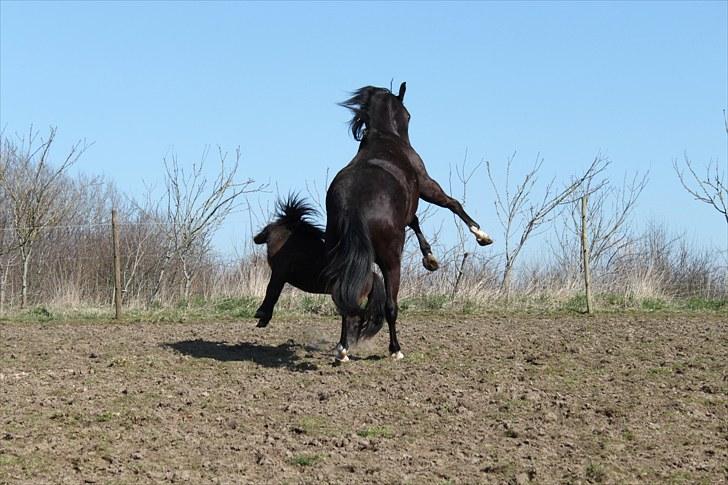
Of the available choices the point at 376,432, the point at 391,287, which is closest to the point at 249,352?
the point at 391,287

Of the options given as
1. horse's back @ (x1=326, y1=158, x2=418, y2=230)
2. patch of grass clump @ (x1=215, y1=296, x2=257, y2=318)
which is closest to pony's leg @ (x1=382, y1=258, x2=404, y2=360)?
horse's back @ (x1=326, y1=158, x2=418, y2=230)

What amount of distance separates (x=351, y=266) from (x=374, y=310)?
746 mm

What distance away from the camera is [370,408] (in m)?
8.41

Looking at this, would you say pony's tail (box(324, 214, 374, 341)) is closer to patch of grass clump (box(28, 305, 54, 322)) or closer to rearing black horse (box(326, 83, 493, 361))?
rearing black horse (box(326, 83, 493, 361))

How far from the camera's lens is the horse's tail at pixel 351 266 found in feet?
31.6

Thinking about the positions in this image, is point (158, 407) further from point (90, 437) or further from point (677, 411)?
point (677, 411)

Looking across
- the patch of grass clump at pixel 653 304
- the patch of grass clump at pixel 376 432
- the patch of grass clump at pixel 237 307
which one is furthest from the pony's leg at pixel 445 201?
the patch of grass clump at pixel 653 304

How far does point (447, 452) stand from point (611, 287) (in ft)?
38.4

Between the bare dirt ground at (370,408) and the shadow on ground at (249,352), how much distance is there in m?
0.03

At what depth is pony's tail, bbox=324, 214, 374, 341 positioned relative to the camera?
9.62m

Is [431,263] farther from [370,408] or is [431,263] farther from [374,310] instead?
[370,408]

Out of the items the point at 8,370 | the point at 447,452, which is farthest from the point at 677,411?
the point at 8,370

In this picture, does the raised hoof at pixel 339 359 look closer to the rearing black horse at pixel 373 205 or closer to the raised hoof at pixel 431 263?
the rearing black horse at pixel 373 205

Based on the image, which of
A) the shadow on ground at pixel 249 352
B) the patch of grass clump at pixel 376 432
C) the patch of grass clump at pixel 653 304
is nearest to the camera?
the patch of grass clump at pixel 376 432
